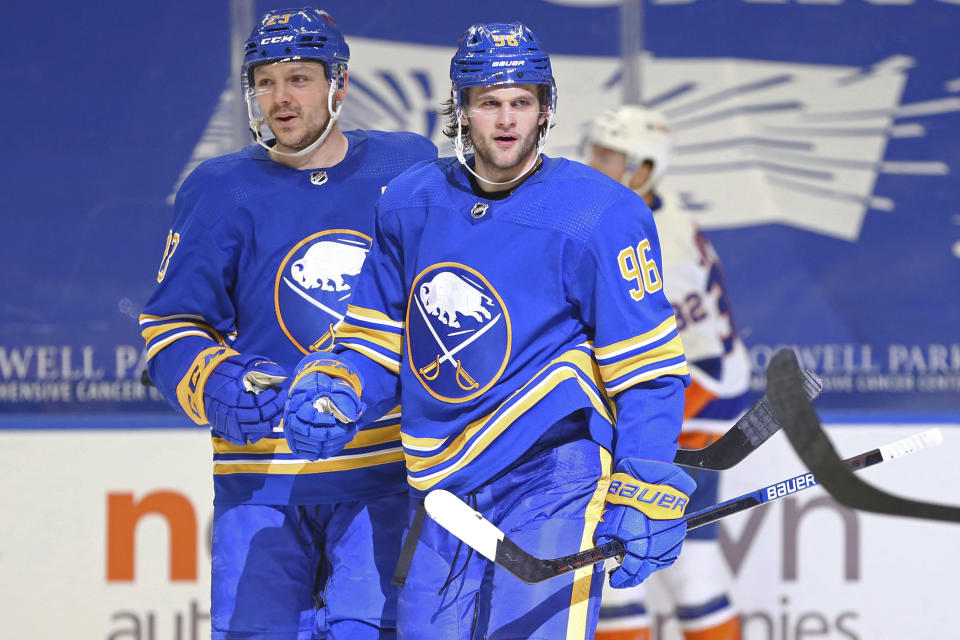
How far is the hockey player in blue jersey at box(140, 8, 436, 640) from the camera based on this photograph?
7.90 ft

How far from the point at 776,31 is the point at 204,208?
2.03 metres

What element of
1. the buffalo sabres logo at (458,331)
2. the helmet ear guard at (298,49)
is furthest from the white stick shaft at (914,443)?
the helmet ear guard at (298,49)

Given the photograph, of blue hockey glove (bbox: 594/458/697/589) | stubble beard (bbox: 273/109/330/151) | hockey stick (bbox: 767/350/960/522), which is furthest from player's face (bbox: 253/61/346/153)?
hockey stick (bbox: 767/350/960/522)

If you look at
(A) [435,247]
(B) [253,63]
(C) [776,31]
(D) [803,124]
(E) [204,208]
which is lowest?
(A) [435,247]

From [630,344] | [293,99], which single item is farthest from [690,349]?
[630,344]

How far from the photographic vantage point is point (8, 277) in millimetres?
3740

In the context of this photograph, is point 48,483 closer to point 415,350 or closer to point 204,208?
point 204,208

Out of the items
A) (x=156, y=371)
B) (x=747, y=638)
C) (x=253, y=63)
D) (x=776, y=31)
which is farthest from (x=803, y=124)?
(x=156, y=371)

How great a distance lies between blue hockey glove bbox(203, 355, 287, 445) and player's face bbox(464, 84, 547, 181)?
0.55m

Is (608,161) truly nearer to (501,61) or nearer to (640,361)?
(501,61)

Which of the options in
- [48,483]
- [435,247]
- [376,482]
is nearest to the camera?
[435,247]

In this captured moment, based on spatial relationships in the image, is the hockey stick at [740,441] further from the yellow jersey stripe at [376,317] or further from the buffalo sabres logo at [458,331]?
the yellow jersey stripe at [376,317]

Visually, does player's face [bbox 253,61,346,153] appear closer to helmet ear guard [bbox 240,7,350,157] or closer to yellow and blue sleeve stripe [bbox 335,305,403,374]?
helmet ear guard [bbox 240,7,350,157]

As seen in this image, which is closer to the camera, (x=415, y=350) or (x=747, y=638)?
(x=415, y=350)
